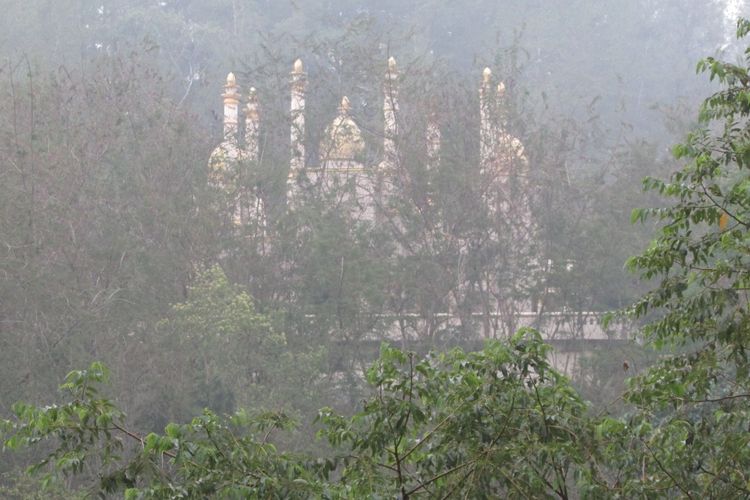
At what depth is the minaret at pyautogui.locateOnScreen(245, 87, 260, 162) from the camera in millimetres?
26938

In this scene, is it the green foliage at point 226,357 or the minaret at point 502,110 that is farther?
the minaret at point 502,110

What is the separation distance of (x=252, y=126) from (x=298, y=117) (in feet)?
5.60

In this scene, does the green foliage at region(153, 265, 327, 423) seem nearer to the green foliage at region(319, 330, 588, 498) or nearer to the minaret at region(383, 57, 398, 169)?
the minaret at region(383, 57, 398, 169)

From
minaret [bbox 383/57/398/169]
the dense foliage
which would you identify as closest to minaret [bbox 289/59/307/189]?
the dense foliage

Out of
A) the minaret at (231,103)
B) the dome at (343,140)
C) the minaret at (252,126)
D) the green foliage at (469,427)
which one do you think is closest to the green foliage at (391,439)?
the green foliage at (469,427)

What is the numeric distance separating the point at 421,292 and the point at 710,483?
19.5 metres

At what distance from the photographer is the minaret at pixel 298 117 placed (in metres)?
27.8

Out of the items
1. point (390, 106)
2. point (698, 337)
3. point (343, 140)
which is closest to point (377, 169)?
point (343, 140)

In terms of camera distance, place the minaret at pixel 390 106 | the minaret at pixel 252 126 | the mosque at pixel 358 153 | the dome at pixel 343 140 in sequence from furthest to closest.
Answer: the dome at pixel 343 140
the minaret at pixel 390 106
the minaret at pixel 252 126
the mosque at pixel 358 153

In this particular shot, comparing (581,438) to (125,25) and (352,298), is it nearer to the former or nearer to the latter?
(352,298)

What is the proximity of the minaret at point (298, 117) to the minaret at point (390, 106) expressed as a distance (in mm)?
1883

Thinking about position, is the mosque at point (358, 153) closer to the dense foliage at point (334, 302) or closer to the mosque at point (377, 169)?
the mosque at point (377, 169)

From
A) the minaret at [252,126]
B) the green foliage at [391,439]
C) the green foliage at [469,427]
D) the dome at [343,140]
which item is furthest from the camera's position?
the dome at [343,140]

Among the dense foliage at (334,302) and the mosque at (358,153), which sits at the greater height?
the mosque at (358,153)
